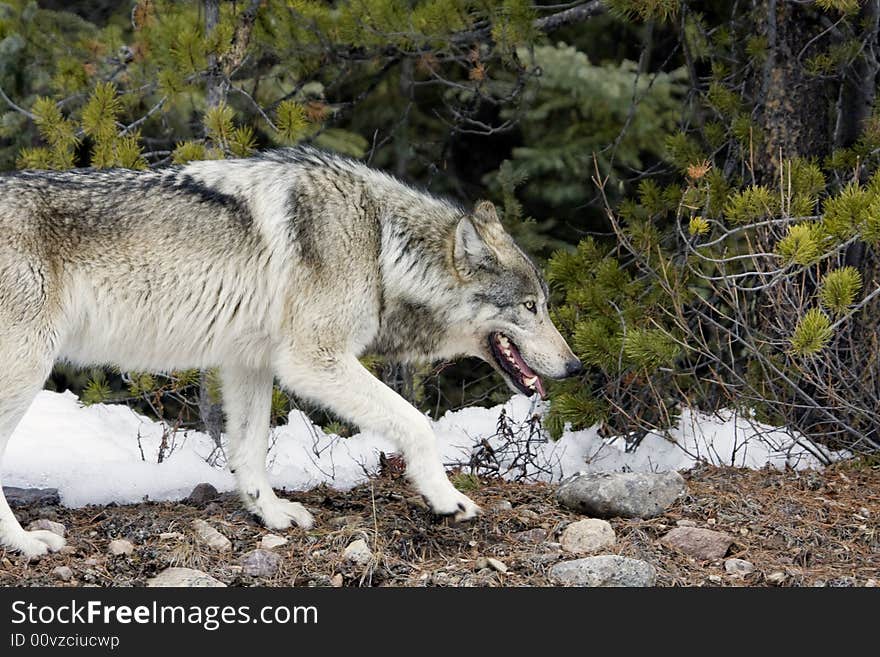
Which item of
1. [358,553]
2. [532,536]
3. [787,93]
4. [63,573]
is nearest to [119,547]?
[63,573]

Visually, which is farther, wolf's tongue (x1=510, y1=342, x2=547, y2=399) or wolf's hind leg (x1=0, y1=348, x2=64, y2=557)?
wolf's tongue (x1=510, y1=342, x2=547, y2=399)

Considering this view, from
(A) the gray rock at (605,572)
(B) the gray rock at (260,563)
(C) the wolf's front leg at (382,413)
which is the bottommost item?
(B) the gray rock at (260,563)

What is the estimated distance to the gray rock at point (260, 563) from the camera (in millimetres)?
4754

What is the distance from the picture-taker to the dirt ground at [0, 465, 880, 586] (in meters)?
4.71

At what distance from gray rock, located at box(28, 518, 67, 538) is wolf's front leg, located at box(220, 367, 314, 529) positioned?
2.92 feet

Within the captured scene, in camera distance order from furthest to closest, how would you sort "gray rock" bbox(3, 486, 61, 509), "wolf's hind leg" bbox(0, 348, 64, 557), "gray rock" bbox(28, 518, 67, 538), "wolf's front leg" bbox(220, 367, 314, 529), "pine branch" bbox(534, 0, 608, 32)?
"pine branch" bbox(534, 0, 608, 32) < "gray rock" bbox(3, 486, 61, 509) < "wolf's front leg" bbox(220, 367, 314, 529) < "gray rock" bbox(28, 518, 67, 538) < "wolf's hind leg" bbox(0, 348, 64, 557)

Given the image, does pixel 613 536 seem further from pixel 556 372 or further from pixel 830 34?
pixel 830 34

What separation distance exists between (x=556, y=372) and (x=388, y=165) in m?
9.67

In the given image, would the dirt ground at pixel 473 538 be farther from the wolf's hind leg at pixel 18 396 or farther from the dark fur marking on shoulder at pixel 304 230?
the dark fur marking on shoulder at pixel 304 230

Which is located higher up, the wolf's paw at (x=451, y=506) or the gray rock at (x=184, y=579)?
the wolf's paw at (x=451, y=506)

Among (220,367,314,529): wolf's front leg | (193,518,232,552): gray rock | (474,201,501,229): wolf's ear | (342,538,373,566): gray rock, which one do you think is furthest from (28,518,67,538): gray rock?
(474,201,501,229): wolf's ear

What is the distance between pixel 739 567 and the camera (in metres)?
4.84

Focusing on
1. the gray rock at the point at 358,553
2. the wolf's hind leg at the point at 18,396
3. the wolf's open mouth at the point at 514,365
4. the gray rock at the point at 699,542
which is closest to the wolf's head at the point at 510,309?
the wolf's open mouth at the point at 514,365

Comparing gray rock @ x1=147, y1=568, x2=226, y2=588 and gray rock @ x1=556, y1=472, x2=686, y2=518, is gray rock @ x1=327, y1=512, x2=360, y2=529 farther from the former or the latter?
gray rock @ x1=556, y1=472, x2=686, y2=518
